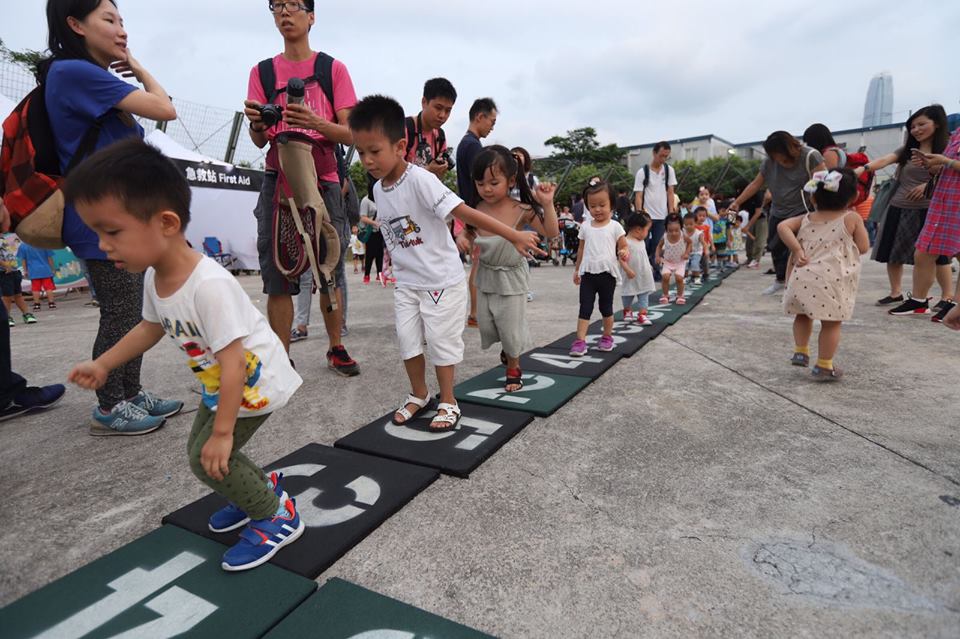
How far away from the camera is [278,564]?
5.16ft

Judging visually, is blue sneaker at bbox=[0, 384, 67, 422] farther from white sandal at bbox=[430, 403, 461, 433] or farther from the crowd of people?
white sandal at bbox=[430, 403, 461, 433]

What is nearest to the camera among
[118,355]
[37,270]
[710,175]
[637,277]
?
[118,355]

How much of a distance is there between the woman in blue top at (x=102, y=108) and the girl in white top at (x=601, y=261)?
2980mm

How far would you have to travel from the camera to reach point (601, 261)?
13.6ft

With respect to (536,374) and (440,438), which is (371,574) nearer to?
(440,438)

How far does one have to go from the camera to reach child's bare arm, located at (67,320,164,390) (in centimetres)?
146

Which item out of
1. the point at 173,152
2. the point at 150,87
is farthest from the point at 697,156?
the point at 150,87

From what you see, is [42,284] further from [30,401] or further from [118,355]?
[118,355]

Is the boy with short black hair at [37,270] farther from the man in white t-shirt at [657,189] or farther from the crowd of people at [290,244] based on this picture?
the man in white t-shirt at [657,189]

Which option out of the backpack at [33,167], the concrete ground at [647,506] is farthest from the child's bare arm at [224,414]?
the backpack at [33,167]

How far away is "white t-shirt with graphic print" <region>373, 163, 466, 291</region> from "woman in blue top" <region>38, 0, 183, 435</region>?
1157mm

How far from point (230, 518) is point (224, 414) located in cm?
58

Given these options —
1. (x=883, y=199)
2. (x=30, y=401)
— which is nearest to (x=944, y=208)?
(x=883, y=199)

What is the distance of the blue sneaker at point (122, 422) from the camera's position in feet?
8.63
